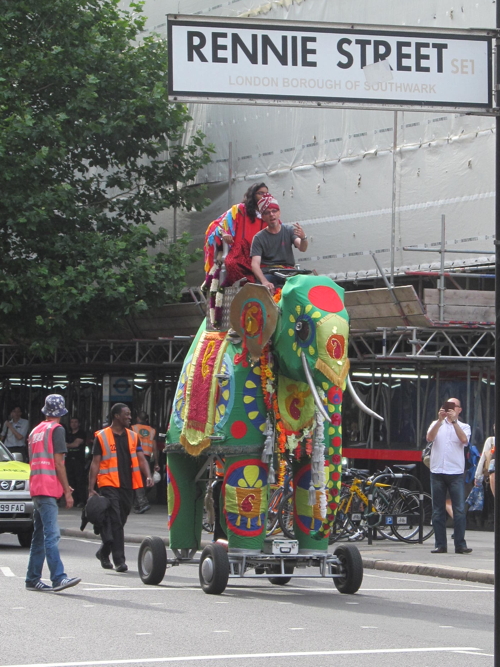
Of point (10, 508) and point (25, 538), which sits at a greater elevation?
point (10, 508)

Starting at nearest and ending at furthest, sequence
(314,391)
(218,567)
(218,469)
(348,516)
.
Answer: (314,391) < (218,567) < (218,469) < (348,516)

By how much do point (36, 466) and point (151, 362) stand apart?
14310mm

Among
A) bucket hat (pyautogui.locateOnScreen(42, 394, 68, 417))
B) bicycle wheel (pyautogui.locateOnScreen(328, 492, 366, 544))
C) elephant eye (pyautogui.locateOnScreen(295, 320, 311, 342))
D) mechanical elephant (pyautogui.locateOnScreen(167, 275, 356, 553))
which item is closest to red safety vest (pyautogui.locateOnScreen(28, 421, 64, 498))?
bucket hat (pyautogui.locateOnScreen(42, 394, 68, 417))

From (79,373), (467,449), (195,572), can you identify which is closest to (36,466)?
(195,572)

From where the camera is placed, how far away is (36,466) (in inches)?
447

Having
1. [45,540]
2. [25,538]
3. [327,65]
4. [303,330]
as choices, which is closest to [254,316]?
[303,330]

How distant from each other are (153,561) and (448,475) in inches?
214

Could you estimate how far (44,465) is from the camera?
11344mm

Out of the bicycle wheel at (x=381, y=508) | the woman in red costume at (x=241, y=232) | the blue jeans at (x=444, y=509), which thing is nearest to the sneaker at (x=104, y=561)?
the woman in red costume at (x=241, y=232)

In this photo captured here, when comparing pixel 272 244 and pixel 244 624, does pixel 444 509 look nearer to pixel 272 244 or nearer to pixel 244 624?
pixel 272 244

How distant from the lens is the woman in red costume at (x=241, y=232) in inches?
446

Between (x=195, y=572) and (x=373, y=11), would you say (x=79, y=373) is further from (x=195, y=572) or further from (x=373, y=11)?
(x=195, y=572)

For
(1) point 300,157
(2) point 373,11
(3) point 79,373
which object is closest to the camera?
(2) point 373,11

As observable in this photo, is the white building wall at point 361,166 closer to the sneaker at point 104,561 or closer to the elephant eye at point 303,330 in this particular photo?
the sneaker at point 104,561
